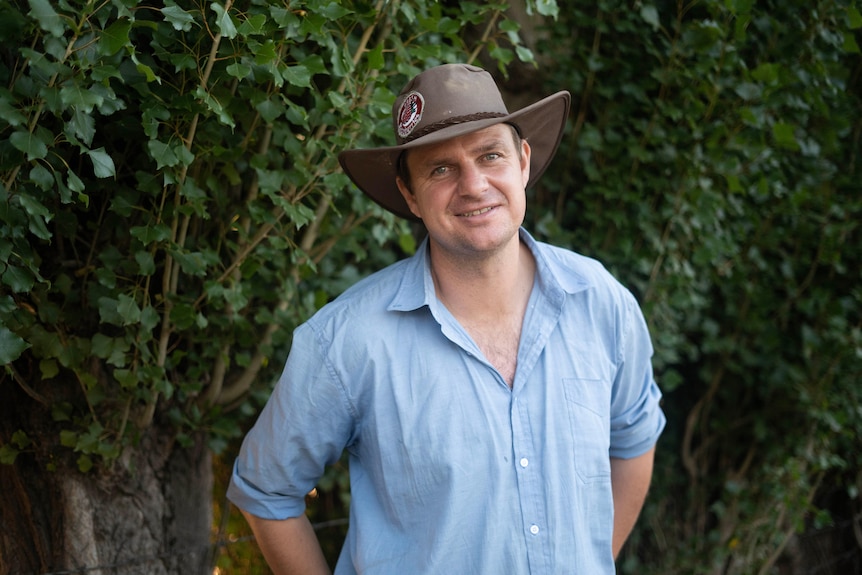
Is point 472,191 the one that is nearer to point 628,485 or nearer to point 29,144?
point 29,144

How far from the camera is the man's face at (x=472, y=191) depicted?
194cm

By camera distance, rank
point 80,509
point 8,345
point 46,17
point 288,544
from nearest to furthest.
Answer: point 46,17 < point 8,345 < point 288,544 < point 80,509

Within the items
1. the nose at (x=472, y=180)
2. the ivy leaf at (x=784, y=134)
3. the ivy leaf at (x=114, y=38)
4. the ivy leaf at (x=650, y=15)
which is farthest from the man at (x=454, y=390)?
the ivy leaf at (x=784, y=134)

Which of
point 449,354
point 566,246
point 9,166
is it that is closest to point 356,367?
point 449,354

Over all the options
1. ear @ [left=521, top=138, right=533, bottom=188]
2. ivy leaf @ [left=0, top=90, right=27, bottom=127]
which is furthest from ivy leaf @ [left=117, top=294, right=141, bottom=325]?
ear @ [left=521, top=138, right=533, bottom=188]

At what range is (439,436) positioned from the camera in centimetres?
187

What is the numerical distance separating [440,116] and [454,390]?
0.63m

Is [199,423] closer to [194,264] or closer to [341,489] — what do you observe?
[194,264]

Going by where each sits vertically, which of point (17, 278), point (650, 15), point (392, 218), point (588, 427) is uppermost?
point (650, 15)

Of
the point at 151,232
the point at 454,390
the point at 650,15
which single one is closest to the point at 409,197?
the point at 454,390

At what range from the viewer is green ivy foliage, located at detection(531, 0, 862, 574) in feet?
9.95

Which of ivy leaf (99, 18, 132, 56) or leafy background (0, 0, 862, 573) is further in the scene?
leafy background (0, 0, 862, 573)

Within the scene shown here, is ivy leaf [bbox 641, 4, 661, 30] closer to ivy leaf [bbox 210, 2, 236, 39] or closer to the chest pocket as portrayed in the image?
the chest pocket

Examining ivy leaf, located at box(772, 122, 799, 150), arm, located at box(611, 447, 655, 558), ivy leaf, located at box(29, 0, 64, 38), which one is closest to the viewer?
ivy leaf, located at box(29, 0, 64, 38)
